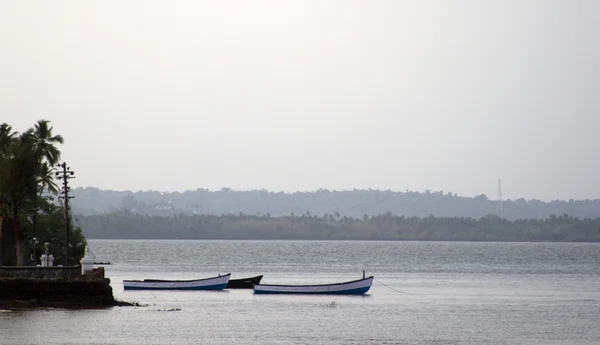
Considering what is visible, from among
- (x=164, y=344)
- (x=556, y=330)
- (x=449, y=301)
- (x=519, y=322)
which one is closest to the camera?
(x=164, y=344)

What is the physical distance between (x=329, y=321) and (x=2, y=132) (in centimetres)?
3896

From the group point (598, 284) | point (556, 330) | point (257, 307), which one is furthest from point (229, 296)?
point (598, 284)

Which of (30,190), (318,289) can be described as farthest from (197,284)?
(30,190)

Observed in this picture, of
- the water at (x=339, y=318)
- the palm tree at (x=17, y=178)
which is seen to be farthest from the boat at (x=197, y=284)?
the palm tree at (x=17, y=178)

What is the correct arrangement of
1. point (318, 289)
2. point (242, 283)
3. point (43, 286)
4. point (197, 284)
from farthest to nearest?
point (242, 283)
point (197, 284)
point (318, 289)
point (43, 286)

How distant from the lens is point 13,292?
2542 inches

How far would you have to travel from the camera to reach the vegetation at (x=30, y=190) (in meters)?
73.8

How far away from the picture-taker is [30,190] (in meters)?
75.9

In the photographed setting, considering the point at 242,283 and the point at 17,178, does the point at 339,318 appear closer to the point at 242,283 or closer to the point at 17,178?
the point at 17,178

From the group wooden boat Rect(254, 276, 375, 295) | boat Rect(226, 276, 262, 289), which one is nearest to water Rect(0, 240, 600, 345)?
wooden boat Rect(254, 276, 375, 295)

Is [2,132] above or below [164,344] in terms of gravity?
above

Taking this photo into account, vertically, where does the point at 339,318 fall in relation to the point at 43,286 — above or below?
below

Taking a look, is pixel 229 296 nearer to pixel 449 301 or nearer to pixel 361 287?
pixel 361 287

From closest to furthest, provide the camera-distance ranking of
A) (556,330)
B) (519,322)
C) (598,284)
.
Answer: (556,330)
(519,322)
(598,284)
